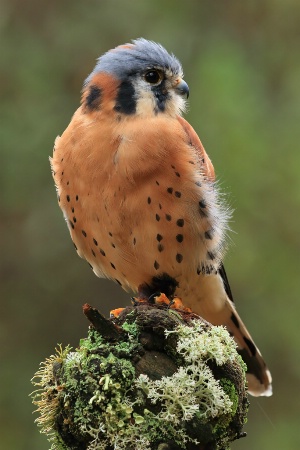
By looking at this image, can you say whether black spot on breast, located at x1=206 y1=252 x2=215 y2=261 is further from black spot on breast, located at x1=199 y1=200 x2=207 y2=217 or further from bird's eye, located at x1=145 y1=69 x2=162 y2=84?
bird's eye, located at x1=145 y1=69 x2=162 y2=84

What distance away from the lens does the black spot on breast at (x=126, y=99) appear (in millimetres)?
4840

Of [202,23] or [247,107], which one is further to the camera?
[202,23]

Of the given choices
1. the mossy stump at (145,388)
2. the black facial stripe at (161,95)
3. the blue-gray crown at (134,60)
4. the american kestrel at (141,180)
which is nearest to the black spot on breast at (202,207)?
the american kestrel at (141,180)

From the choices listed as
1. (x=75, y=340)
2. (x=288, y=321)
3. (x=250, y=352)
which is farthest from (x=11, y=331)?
(x=250, y=352)

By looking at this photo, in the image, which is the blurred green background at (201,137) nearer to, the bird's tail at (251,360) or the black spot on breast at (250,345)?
the bird's tail at (251,360)

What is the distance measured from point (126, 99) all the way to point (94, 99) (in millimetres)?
192

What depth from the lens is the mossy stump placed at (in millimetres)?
3365

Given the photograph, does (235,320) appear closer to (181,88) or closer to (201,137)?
(181,88)

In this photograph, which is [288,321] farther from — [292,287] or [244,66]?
[244,66]

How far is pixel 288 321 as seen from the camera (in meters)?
7.31

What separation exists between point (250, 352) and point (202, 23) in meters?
3.66

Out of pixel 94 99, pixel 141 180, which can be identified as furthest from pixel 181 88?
pixel 141 180

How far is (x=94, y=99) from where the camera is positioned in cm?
492

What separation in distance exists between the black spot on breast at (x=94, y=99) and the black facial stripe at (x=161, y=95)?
1.02 ft
